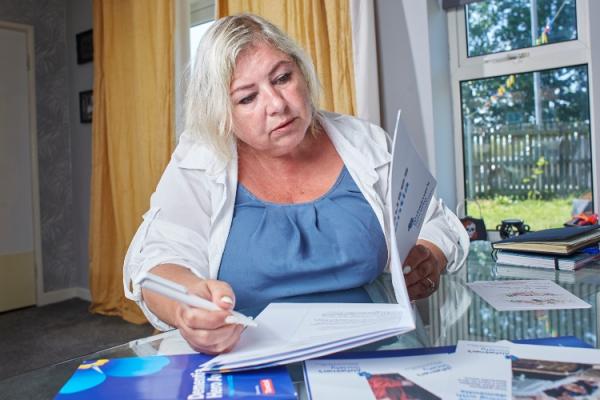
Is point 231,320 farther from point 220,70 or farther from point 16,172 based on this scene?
point 16,172

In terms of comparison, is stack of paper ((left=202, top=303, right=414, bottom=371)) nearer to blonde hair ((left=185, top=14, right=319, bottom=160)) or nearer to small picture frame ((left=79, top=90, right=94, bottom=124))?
blonde hair ((left=185, top=14, right=319, bottom=160))

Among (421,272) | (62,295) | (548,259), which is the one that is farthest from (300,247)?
(62,295)

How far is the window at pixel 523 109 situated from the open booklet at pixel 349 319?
4.96 feet

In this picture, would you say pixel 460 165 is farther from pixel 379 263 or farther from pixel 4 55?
pixel 4 55

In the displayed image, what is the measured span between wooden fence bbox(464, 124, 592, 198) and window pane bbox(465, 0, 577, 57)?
1.18ft

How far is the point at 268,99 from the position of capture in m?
1.12

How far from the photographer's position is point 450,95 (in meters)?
2.42

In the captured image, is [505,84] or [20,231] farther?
[20,231]

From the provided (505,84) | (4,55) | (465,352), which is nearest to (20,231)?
(4,55)

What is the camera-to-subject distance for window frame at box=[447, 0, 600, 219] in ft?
6.91

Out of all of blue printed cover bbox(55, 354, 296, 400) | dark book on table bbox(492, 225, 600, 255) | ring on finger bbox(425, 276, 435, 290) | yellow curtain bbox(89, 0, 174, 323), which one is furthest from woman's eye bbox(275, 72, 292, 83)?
yellow curtain bbox(89, 0, 174, 323)

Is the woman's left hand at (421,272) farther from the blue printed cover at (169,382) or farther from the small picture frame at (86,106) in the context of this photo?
the small picture frame at (86,106)

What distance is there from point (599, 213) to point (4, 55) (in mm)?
3910

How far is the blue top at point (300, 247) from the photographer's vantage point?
1.06 metres
